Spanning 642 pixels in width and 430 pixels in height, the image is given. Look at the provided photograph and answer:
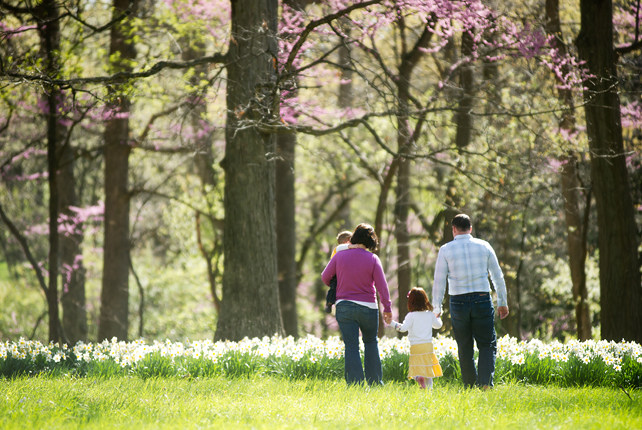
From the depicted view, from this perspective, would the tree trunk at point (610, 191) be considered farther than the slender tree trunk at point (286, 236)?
No

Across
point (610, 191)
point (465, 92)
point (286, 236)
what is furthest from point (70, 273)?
point (610, 191)

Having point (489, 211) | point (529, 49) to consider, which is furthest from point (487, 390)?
point (489, 211)

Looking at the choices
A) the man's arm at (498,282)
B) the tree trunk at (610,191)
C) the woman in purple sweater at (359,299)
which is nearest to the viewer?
the man's arm at (498,282)

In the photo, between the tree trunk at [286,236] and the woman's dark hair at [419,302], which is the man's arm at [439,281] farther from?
the tree trunk at [286,236]

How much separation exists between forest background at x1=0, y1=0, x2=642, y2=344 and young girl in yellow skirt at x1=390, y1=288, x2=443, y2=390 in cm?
234

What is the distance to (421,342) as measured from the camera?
5.44m

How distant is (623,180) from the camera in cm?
806

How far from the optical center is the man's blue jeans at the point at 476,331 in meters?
5.29

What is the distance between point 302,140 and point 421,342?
9457 millimetres

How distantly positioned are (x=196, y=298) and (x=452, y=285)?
14815 mm

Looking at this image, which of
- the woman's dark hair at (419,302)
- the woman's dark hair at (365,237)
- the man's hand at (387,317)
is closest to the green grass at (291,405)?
the man's hand at (387,317)

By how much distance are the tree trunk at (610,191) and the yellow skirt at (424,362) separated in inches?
150

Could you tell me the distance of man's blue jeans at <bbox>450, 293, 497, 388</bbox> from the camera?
17.4 ft

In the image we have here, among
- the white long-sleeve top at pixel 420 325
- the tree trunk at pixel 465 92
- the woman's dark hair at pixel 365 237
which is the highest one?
the tree trunk at pixel 465 92
